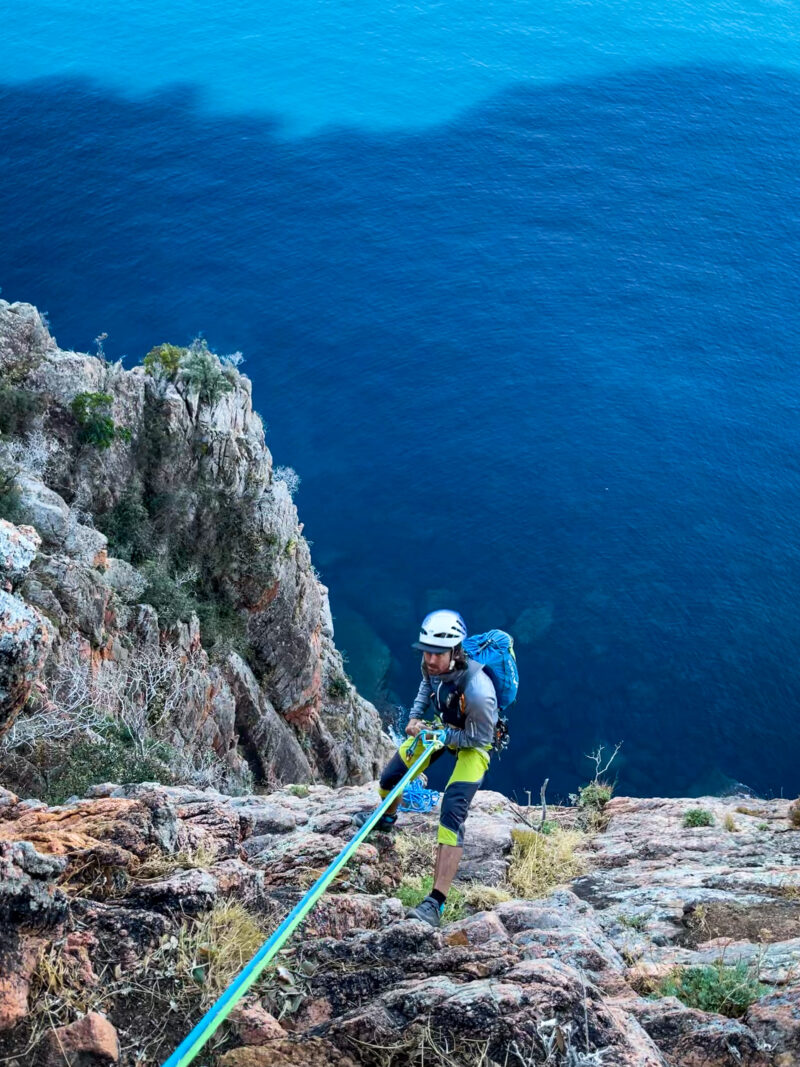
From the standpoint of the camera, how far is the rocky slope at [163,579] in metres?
15.7

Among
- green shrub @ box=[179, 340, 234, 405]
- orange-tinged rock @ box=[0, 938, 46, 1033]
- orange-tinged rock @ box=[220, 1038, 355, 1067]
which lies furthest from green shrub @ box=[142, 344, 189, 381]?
orange-tinged rock @ box=[220, 1038, 355, 1067]

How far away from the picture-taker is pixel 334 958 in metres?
6.46

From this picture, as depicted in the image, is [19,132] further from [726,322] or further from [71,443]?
[71,443]

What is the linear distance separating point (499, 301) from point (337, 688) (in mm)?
41680

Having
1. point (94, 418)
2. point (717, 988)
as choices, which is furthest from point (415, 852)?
point (94, 418)

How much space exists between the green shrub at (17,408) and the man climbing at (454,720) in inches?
676

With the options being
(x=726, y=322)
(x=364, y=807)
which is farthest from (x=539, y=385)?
(x=364, y=807)

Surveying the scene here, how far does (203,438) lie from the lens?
88.1 ft

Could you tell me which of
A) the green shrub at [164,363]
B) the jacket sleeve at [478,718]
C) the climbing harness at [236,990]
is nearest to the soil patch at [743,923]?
the jacket sleeve at [478,718]

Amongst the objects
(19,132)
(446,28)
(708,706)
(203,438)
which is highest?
(446,28)

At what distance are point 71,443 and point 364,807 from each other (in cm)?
1607

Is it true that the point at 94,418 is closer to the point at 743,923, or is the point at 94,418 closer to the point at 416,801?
the point at 416,801

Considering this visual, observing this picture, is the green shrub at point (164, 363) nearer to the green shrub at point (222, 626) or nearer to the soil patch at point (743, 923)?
the green shrub at point (222, 626)

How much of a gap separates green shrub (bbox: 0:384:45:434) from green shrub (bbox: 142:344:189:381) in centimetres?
403
